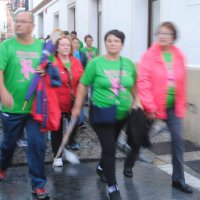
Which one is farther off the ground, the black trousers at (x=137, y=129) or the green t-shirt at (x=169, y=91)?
the green t-shirt at (x=169, y=91)

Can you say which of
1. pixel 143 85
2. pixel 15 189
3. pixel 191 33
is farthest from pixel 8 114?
pixel 191 33

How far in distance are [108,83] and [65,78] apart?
1.43m

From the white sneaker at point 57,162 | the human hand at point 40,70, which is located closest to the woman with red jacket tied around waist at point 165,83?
the human hand at point 40,70

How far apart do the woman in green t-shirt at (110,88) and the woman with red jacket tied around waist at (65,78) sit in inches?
45.0

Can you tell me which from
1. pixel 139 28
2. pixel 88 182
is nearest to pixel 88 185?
pixel 88 182

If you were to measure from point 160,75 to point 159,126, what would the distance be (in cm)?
120

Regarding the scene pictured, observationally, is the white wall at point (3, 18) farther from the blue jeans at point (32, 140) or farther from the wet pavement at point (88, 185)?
the blue jeans at point (32, 140)

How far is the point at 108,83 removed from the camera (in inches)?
170

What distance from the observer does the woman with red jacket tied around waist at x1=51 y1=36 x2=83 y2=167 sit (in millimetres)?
5637

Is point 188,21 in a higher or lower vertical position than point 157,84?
higher

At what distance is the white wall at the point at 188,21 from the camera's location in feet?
23.6

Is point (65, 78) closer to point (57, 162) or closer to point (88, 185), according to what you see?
point (57, 162)

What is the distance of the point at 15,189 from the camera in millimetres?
4902

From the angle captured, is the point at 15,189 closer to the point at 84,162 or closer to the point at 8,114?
the point at 8,114
